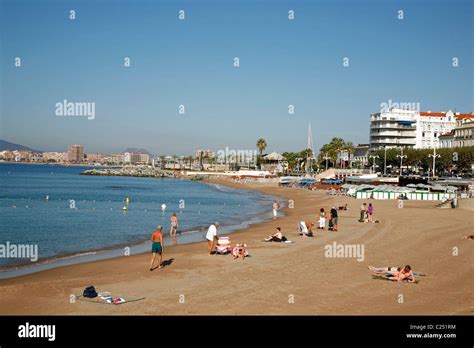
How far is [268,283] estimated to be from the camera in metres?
14.5

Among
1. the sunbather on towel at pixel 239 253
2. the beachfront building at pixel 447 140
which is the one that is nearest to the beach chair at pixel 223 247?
the sunbather on towel at pixel 239 253

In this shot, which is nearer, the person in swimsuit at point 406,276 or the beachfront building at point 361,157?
the person in swimsuit at point 406,276

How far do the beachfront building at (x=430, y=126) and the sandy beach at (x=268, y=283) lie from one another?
4448 inches

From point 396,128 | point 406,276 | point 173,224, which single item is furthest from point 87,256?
point 396,128

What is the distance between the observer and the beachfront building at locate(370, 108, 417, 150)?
13162 centimetres

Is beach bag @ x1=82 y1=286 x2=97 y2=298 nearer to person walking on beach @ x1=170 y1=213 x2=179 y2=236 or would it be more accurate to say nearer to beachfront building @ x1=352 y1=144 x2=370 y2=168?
person walking on beach @ x1=170 y1=213 x2=179 y2=236

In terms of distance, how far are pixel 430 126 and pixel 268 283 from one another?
412 feet

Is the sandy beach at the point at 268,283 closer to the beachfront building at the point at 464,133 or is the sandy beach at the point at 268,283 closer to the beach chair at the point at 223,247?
the beach chair at the point at 223,247

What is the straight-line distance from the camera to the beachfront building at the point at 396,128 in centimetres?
13162

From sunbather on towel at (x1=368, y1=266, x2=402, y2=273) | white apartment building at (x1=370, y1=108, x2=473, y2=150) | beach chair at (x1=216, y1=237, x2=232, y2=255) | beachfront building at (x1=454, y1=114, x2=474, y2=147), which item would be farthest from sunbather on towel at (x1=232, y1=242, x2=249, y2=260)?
white apartment building at (x1=370, y1=108, x2=473, y2=150)

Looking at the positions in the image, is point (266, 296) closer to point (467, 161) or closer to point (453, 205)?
point (453, 205)

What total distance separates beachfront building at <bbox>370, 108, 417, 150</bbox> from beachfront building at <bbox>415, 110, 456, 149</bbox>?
144 centimetres

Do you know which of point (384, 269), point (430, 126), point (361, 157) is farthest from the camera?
point (361, 157)

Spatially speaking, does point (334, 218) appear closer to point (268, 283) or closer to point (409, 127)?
point (268, 283)
